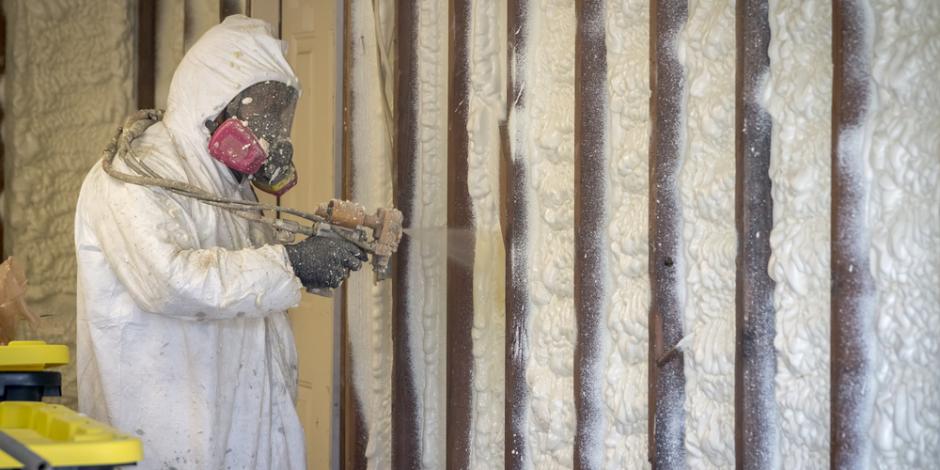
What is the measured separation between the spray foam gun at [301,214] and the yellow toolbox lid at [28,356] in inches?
19.9

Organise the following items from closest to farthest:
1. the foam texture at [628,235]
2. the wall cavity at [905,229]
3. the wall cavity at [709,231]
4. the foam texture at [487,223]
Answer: the wall cavity at [905,229], the wall cavity at [709,231], the foam texture at [628,235], the foam texture at [487,223]

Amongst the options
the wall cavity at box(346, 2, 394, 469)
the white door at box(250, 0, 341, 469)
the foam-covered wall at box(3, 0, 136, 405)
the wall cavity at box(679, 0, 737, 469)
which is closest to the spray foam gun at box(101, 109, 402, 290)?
the wall cavity at box(346, 2, 394, 469)

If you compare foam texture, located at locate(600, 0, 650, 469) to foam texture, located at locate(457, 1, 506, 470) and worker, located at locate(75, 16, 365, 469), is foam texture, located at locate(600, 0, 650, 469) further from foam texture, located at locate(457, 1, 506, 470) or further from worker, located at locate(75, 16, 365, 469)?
worker, located at locate(75, 16, 365, 469)

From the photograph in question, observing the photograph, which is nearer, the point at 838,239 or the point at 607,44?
the point at 838,239

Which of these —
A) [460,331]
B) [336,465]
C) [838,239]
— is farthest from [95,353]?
[838,239]

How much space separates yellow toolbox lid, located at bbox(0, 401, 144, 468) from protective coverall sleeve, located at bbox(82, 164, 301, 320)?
24.3 inches

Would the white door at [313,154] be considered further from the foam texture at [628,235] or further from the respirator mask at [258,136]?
the foam texture at [628,235]

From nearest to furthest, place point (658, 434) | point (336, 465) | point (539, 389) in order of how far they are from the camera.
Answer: point (658, 434), point (539, 389), point (336, 465)

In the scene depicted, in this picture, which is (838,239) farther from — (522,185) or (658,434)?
(522,185)

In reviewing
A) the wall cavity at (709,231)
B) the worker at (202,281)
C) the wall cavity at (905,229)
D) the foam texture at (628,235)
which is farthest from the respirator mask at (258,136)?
the wall cavity at (905,229)

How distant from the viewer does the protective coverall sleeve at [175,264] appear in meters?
3.26

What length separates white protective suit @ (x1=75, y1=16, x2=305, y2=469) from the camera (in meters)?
3.31

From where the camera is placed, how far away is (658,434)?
10.1 ft

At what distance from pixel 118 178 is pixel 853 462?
1990 mm
